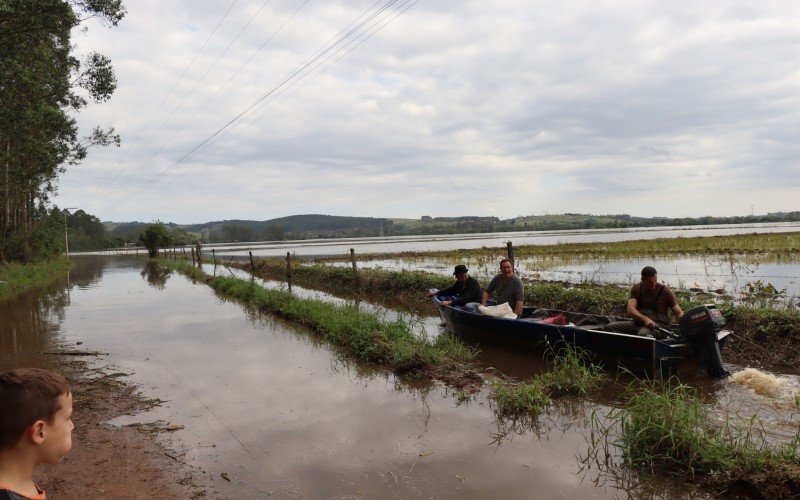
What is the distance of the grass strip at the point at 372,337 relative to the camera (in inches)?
297

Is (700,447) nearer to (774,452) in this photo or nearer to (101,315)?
(774,452)

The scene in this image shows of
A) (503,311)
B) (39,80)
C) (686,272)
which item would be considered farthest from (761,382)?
(39,80)

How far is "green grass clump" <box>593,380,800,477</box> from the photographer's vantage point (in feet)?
12.6

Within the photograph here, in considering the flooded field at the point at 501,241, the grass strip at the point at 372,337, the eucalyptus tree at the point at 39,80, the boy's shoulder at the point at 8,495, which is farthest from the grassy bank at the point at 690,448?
the flooded field at the point at 501,241

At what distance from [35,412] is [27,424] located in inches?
1.5

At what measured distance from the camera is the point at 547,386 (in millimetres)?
6191

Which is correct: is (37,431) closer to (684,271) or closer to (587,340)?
(587,340)

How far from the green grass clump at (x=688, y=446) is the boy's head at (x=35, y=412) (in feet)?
13.8

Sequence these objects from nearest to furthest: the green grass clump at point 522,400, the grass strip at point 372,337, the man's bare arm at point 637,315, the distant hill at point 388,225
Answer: the green grass clump at point 522,400, the man's bare arm at point 637,315, the grass strip at point 372,337, the distant hill at point 388,225

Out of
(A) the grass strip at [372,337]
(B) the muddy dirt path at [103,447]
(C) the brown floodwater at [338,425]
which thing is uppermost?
(A) the grass strip at [372,337]

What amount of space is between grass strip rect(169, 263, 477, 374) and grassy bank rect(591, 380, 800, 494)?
3214 millimetres

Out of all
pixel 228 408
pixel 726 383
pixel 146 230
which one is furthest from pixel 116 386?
pixel 146 230

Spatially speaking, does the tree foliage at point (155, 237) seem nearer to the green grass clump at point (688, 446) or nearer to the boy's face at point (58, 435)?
the green grass clump at point (688, 446)

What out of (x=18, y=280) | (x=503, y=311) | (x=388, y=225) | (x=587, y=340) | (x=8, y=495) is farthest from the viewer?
(x=388, y=225)
